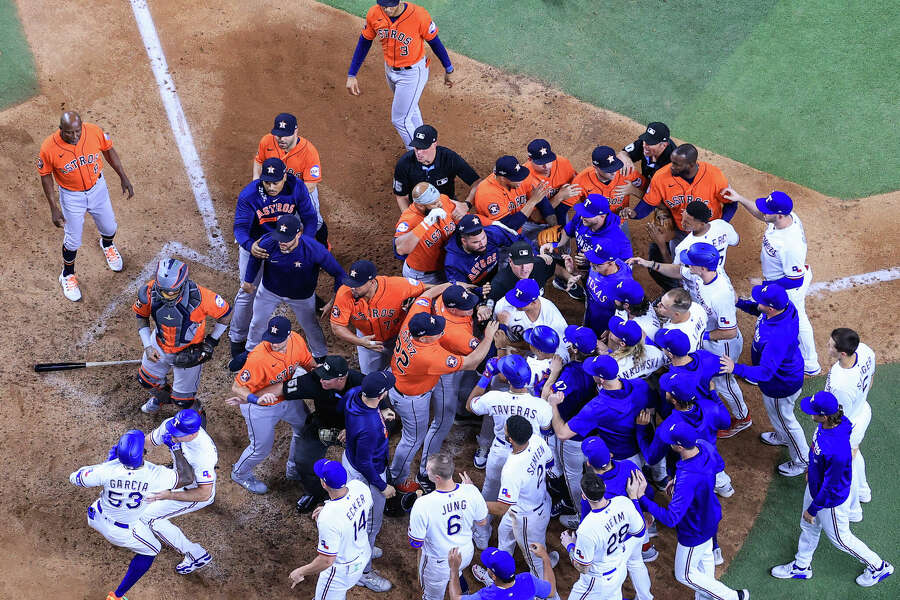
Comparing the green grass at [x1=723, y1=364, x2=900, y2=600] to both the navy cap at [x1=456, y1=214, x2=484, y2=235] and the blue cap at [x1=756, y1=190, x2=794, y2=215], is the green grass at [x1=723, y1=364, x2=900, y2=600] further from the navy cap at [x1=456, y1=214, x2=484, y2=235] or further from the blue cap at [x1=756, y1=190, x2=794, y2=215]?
the navy cap at [x1=456, y1=214, x2=484, y2=235]

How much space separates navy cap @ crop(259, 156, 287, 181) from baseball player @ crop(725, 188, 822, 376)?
13.7 feet

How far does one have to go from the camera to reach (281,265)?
24.6ft

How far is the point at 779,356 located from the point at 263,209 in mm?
4554

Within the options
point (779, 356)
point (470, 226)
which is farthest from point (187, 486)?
point (779, 356)

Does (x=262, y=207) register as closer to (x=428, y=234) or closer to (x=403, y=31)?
(x=428, y=234)

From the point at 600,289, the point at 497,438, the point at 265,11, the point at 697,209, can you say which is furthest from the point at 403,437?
the point at 265,11

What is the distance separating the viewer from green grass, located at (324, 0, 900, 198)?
9.99 metres

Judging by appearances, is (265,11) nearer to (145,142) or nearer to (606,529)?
(145,142)

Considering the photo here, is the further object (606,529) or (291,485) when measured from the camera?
(291,485)

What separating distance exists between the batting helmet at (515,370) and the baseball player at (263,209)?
97.7 inches

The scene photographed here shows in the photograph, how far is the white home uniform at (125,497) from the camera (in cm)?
609

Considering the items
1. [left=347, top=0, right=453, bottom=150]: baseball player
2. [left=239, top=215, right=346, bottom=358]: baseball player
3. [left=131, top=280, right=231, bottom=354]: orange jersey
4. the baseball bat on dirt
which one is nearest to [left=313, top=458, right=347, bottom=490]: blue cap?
[left=239, top=215, right=346, bottom=358]: baseball player

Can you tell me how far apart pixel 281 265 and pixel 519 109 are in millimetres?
4211

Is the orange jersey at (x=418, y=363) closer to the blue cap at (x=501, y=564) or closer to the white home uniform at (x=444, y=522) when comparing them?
the white home uniform at (x=444, y=522)
